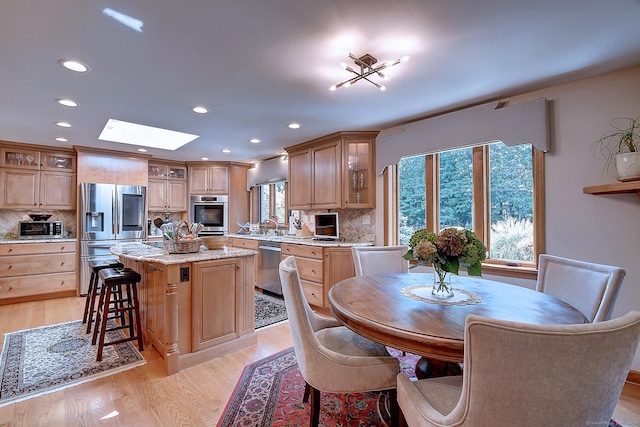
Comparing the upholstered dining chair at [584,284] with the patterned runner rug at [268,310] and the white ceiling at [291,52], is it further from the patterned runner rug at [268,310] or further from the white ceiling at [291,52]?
the patterned runner rug at [268,310]

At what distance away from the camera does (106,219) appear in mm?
4590

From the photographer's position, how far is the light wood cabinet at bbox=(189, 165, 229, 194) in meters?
5.80

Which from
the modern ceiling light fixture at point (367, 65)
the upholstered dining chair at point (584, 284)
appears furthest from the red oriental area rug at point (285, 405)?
the modern ceiling light fixture at point (367, 65)

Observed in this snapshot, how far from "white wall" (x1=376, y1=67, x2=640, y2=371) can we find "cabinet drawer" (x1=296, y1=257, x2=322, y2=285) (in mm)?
2140

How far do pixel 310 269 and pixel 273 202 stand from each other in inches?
86.9

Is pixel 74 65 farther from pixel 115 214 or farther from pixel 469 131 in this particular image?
pixel 469 131

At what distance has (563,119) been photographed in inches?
95.0

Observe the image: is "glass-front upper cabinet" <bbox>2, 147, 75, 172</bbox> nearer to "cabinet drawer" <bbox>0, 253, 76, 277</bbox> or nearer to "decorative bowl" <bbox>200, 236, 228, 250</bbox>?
"cabinet drawer" <bbox>0, 253, 76, 277</bbox>

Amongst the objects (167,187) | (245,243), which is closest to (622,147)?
(245,243)

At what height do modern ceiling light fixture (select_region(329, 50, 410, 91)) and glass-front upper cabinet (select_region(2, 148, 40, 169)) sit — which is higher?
modern ceiling light fixture (select_region(329, 50, 410, 91))

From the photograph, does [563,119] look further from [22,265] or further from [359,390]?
[22,265]

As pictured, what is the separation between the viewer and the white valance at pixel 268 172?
5152mm

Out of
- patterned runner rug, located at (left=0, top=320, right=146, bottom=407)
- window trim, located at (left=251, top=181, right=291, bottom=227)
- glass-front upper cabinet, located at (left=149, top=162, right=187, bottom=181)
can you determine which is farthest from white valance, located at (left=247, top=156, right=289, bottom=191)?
patterned runner rug, located at (left=0, top=320, right=146, bottom=407)

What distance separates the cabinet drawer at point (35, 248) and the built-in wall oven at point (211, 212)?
191 cm
